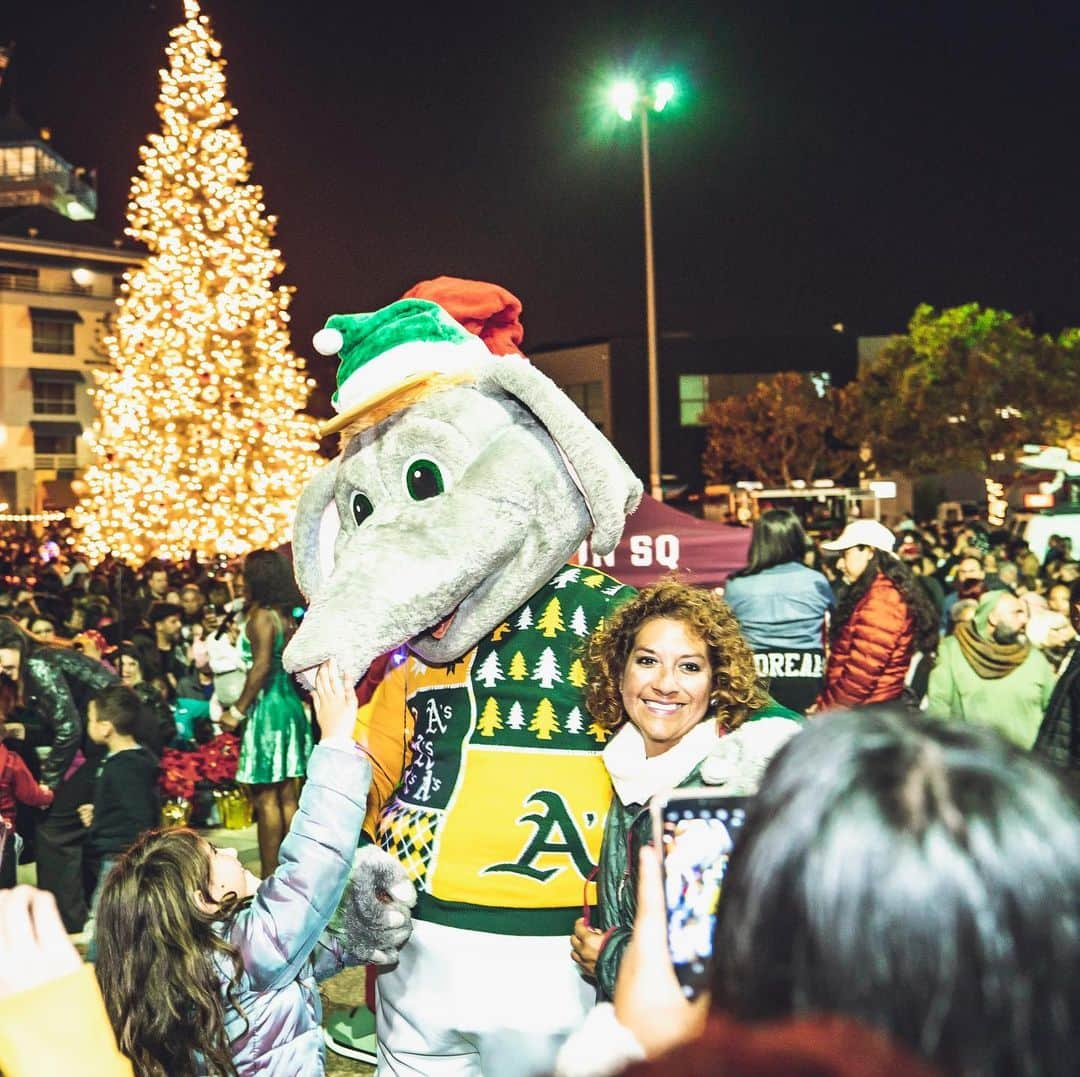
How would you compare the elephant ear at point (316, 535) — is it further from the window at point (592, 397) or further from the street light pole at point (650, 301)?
the window at point (592, 397)

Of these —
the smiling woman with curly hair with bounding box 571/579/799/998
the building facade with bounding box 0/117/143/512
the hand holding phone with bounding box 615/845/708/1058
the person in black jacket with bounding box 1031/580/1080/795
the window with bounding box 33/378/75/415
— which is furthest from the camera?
the window with bounding box 33/378/75/415

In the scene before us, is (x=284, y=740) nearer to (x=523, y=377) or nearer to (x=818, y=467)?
(x=523, y=377)

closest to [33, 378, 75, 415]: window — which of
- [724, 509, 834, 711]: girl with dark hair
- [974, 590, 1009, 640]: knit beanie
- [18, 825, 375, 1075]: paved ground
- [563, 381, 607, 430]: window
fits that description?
[563, 381, 607, 430]: window

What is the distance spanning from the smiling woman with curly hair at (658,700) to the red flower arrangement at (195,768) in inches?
209

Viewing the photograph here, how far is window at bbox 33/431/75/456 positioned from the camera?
168 feet

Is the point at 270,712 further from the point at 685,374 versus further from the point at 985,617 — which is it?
the point at 685,374

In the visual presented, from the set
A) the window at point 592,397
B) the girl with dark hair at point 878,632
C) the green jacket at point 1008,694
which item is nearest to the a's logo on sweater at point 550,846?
the girl with dark hair at point 878,632

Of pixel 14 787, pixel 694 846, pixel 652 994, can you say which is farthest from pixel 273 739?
pixel 652 994

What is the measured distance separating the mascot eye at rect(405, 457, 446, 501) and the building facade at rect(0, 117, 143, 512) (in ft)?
162

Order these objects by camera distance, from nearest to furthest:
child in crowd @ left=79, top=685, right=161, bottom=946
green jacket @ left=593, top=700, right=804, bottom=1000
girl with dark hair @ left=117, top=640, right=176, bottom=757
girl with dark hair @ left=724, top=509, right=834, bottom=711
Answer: green jacket @ left=593, top=700, right=804, bottom=1000 < child in crowd @ left=79, top=685, right=161, bottom=946 < girl with dark hair @ left=724, top=509, right=834, bottom=711 < girl with dark hair @ left=117, top=640, right=176, bottom=757

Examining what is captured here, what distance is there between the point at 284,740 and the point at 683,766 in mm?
4170

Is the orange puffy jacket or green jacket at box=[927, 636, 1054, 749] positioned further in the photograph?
green jacket at box=[927, 636, 1054, 749]

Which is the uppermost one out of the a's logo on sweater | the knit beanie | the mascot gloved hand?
the knit beanie

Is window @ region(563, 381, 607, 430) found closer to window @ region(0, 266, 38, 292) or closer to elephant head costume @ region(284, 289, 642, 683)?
window @ region(0, 266, 38, 292)
